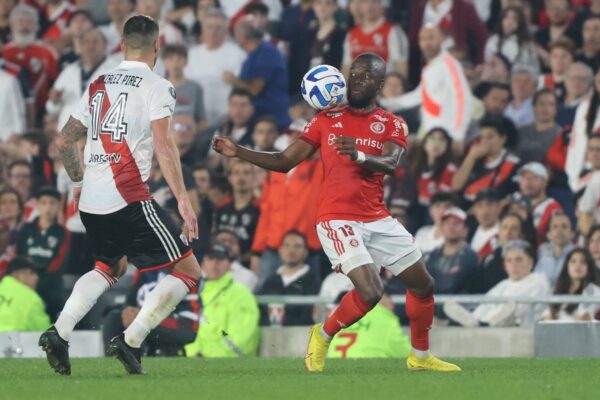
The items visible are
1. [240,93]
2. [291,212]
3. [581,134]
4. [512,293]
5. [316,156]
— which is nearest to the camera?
[512,293]

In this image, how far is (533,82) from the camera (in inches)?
702

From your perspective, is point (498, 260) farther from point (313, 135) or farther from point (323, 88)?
point (323, 88)

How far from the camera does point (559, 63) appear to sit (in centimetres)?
1766

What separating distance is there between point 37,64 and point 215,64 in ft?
8.46

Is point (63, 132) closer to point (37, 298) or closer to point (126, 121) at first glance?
point (126, 121)

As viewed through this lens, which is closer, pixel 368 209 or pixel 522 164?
pixel 368 209

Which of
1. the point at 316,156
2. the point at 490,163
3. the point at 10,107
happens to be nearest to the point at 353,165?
the point at 316,156

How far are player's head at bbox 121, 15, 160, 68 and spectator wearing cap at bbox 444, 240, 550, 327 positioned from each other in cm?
551

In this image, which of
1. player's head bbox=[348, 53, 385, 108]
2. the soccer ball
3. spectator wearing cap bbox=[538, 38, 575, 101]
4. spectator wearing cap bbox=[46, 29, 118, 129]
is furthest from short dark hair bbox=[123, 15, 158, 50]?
spectator wearing cap bbox=[46, 29, 118, 129]

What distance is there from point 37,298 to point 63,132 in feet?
17.7

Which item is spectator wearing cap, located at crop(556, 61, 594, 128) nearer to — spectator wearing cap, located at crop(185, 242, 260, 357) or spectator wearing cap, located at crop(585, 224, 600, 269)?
spectator wearing cap, located at crop(585, 224, 600, 269)

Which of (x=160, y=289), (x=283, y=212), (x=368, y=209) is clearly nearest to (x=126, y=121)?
(x=160, y=289)

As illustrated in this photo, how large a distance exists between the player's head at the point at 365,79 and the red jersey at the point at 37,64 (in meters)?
10.2

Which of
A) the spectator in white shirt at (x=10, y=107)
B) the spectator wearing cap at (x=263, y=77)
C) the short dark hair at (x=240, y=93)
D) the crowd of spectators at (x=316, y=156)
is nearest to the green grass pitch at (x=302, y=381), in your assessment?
the crowd of spectators at (x=316, y=156)
